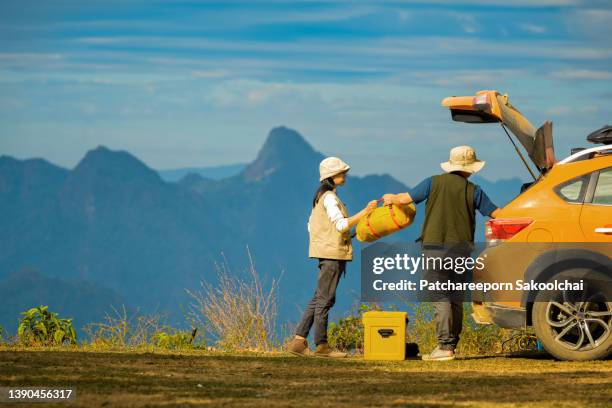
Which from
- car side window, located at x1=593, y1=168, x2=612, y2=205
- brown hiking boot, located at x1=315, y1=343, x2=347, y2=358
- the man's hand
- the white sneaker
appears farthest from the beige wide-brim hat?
brown hiking boot, located at x1=315, y1=343, x2=347, y2=358

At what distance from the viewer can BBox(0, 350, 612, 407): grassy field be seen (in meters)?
8.54

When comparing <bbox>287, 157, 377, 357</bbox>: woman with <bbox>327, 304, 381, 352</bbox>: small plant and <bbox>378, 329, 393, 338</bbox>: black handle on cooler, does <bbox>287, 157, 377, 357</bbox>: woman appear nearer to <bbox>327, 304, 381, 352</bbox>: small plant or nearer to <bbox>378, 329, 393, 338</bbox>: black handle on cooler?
<bbox>378, 329, 393, 338</bbox>: black handle on cooler

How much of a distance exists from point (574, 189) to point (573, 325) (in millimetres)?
1295

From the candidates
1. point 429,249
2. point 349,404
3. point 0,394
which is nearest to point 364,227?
point 429,249

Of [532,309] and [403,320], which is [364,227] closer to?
[403,320]

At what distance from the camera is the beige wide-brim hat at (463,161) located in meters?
11.4

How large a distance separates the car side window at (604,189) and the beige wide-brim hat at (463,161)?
3.97 ft

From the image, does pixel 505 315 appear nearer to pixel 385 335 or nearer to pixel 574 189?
pixel 385 335

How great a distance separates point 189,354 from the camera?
11.8 metres

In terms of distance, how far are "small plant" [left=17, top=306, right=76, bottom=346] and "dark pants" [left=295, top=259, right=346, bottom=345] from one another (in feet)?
9.16

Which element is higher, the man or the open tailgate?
the open tailgate

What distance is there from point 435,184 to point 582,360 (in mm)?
2206

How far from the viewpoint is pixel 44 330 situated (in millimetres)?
13070

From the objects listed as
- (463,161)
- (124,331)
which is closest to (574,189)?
(463,161)
